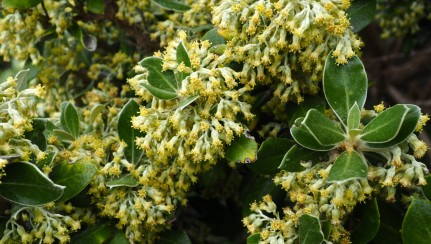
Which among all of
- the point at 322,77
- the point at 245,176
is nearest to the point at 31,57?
the point at 245,176

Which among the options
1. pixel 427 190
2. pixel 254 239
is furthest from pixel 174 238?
pixel 427 190

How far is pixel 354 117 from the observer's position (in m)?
2.48

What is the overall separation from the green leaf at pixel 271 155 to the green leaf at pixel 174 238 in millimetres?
554

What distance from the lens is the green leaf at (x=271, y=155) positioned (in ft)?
8.55

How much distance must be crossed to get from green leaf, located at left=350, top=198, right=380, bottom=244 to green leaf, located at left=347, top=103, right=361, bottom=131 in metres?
0.31

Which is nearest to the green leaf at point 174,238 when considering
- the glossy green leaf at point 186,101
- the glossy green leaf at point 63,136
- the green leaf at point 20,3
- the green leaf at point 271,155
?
the green leaf at point 271,155

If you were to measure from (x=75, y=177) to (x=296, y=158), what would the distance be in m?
0.95

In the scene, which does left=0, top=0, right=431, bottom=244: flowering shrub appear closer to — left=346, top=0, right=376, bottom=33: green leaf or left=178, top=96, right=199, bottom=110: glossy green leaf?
left=178, top=96, right=199, bottom=110: glossy green leaf

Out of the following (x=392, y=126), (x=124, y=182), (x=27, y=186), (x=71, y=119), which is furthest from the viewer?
(x=71, y=119)

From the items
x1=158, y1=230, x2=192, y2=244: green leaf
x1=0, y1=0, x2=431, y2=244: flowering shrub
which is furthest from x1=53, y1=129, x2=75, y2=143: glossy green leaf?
x1=158, y1=230, x2=192, y2=244: green leaf

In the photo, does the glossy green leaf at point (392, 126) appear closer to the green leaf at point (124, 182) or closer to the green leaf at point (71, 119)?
the green leaf at point (124, 182)

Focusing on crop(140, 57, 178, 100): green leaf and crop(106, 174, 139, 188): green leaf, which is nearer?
crop(140, 57, 178, 100): green leaf

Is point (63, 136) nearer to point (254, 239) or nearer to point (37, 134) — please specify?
point (37, 134)

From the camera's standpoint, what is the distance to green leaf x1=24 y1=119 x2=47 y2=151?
8.70 feet
